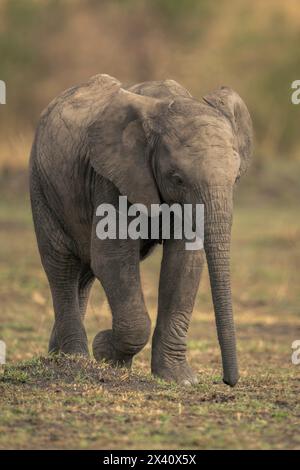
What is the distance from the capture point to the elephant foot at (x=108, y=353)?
26.0 ft

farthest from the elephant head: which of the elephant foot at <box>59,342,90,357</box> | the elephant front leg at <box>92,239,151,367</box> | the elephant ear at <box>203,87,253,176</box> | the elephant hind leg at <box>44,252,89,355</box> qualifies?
the elephant foot at <box>59,342,90,357</box>

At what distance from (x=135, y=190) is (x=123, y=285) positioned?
570 millimetres

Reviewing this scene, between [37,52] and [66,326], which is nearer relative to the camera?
[66,326]

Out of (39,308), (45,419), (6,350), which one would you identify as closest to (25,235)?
(39,308)

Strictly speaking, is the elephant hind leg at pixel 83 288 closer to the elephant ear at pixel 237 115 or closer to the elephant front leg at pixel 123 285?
the elephant front leg at pixel 123 285

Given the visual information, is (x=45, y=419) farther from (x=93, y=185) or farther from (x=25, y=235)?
(x=25, y=235)

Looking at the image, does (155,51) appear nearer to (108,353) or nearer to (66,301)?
(66,301)

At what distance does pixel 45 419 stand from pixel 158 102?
2039 mm

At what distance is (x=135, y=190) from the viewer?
24.2 feet

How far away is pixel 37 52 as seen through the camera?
28359 mm

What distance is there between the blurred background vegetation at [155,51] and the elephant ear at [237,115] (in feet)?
57.7

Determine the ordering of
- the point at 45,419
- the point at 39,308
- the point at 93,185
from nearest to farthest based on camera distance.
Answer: the point at 45,419
the point at 93,185
the point at 39,308

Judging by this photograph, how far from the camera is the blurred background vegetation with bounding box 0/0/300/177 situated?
87.3ft
